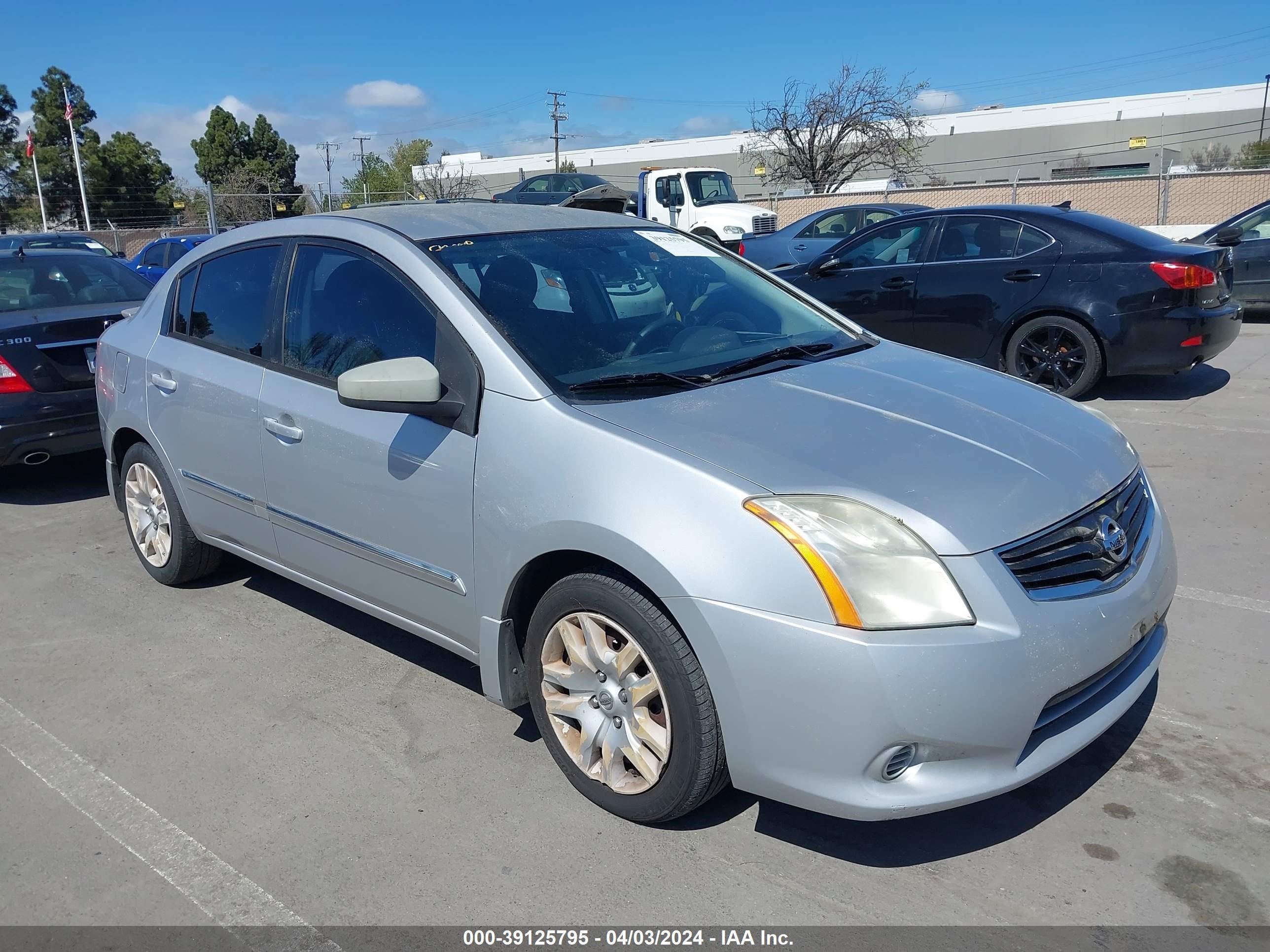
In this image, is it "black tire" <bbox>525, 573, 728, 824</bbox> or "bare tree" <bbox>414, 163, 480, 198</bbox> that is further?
"bare tree" <bbox>414, 163, 480, 198</bbox>

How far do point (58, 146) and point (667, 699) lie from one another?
6686cm

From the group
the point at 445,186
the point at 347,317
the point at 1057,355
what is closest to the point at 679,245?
the point at 347,317

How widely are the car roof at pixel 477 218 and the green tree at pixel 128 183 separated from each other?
191 feet

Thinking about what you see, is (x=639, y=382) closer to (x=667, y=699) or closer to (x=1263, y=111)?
(x=667, y=699)

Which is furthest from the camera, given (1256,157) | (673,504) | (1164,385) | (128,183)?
(128,183)

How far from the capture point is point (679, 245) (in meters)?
4.26

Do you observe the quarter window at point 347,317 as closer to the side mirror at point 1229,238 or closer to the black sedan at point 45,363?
the black sedan at point 45,363

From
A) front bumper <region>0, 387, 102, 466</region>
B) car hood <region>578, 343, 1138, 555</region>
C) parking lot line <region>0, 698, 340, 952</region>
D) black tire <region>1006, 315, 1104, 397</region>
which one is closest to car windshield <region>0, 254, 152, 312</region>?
front bumper <region>0, 387, 102, 466</region>

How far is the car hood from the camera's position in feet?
8.51

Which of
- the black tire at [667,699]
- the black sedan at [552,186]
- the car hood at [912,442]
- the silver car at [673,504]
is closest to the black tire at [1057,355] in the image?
the silver car at [673,504]

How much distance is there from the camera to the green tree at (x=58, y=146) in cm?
5647

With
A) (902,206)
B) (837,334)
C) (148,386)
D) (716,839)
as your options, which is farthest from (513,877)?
(902,206)

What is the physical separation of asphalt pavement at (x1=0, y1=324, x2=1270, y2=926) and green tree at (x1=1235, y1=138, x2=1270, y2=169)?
190ft

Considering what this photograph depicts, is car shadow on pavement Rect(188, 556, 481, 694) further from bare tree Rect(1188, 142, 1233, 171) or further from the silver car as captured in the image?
bare tree Rect(1188, 142, 1233, 171)
